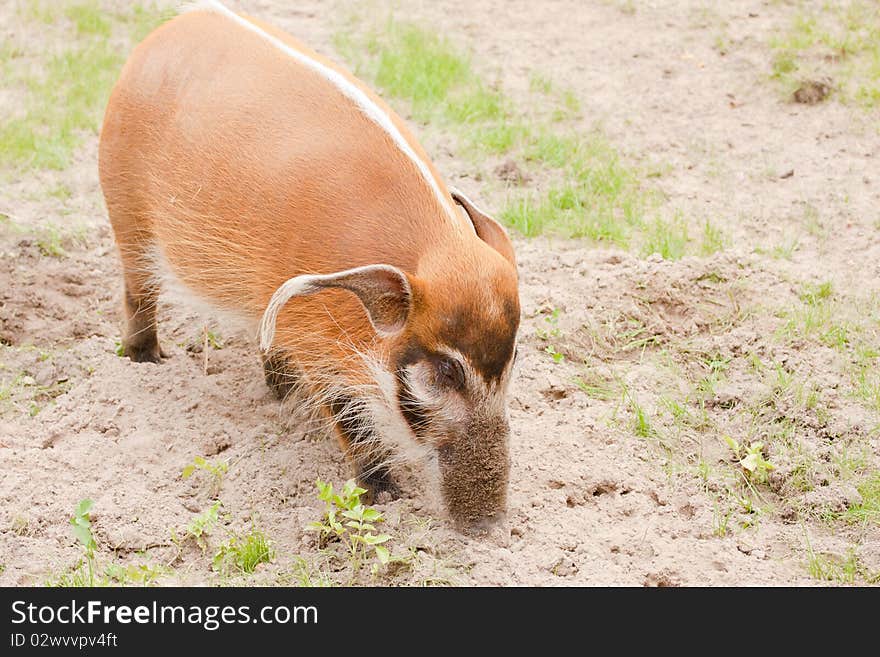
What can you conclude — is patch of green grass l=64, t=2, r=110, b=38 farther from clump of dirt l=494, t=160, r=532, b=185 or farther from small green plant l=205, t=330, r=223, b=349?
small green plant l=205, t=330, r=223, b=349

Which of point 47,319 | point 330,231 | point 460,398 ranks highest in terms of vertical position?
point 330,231

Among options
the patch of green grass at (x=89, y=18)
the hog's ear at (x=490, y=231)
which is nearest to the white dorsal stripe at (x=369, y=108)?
the hog's ear at (x=490, y=231)

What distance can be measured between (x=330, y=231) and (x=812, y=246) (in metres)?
2.97

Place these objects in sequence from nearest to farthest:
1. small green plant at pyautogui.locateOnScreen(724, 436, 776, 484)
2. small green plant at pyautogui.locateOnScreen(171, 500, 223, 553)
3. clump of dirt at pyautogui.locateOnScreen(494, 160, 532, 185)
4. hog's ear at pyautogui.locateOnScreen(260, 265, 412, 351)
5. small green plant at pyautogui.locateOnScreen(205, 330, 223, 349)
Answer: hog's ear at pyautogui.locateOnScreen(260, 265, 412, 351), small green plant at pyautogui.locateOnScreen(171, 500, 223, 553), small green plant at pyautogui.locateOnScreen(724, 436, 776, 484), small green plant at pyautogui.locateOnScreen(205, 330, 223, 349), clump of dirt at pyautogui.locateOnScreen(494, 160, 532, 185)

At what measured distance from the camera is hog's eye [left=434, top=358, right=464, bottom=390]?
11.1 ft

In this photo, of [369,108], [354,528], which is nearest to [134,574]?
[354,528]

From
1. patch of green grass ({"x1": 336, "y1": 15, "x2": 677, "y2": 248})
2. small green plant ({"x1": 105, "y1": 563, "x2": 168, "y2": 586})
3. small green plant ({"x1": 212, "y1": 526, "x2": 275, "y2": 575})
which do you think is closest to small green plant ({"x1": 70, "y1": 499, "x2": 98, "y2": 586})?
small green plant ({"x1": 105, "y1": 563, "x2": 168, "y2": 586})

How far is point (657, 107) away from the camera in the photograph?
693cm

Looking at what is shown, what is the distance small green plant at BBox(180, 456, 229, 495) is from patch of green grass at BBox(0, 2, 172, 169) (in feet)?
10.2

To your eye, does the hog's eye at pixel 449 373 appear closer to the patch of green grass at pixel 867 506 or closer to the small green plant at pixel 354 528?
the small green plant at pixel 354 528

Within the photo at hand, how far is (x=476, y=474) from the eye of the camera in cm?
353

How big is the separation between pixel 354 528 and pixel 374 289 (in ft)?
3.10
